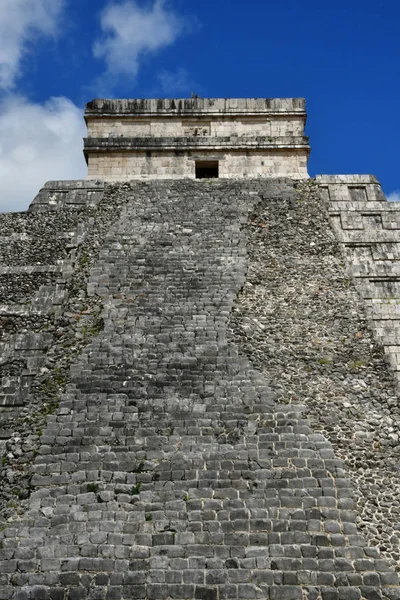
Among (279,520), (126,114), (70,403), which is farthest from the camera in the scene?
(126,114)

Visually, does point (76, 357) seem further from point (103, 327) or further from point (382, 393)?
point (382, 393)

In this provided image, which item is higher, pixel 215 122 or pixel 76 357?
pixel 215 122

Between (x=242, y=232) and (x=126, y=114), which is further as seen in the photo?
(x=126, y=114)

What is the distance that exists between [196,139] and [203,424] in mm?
7295

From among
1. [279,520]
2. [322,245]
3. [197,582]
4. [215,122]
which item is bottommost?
[197,582]

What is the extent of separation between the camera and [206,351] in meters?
8.60

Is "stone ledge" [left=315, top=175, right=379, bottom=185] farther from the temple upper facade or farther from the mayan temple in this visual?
the temple upper facade

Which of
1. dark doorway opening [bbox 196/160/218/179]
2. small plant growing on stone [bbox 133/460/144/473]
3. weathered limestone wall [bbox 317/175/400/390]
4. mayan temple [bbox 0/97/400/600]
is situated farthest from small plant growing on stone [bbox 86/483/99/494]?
dark doorway opening [bbox 196/160/218/179]

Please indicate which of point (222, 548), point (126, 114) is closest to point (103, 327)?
point (222, 548)

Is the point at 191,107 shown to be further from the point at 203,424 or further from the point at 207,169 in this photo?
the point at 203,424

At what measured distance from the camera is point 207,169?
1330 centimetres

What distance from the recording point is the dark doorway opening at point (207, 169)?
42.7 feet

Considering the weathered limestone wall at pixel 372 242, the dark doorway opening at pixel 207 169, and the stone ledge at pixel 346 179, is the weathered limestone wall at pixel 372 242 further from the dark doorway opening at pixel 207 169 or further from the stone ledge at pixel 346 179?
the dark doorway opening at pixel 207 169

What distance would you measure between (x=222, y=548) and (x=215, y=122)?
31.1 feet
